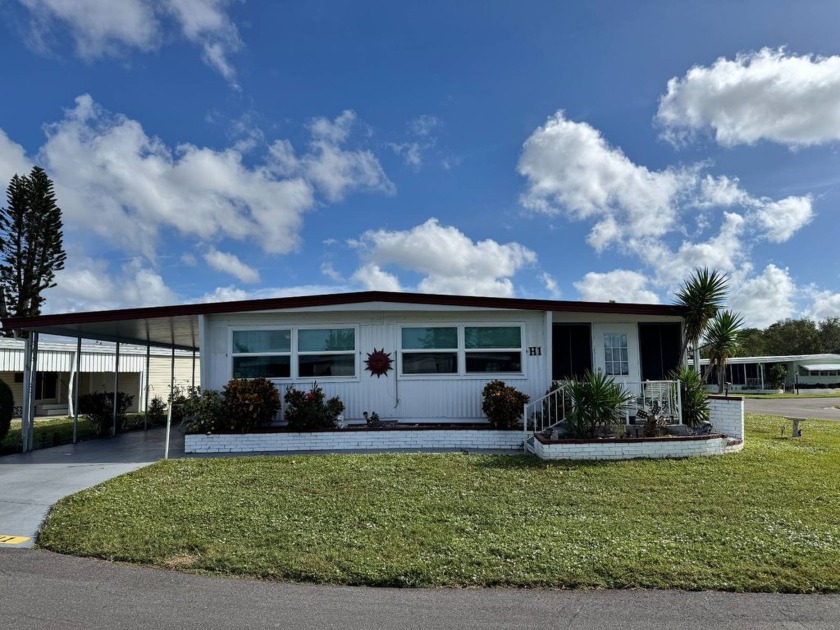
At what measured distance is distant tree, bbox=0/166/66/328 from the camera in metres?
27.5

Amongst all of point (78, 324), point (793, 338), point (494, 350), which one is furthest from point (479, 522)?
point (793, 338)

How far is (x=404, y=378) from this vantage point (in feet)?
38.1

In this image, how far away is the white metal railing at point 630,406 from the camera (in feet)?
33.7

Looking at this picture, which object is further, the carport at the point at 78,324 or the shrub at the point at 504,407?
the carport at the point at 78,324

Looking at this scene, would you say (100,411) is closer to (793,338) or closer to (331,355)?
(331,355)

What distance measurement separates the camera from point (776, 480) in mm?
7629

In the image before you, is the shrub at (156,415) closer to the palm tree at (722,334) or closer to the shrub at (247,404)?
the shrub at (247,404)

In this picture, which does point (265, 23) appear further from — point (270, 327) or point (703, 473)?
point (703, 473)

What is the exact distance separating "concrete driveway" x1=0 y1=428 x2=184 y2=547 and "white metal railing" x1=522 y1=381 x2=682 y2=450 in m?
6.56

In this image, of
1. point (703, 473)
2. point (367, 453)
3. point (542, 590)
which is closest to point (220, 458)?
point (367, 453)

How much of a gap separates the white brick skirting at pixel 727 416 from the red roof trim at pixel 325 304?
89.6 inches

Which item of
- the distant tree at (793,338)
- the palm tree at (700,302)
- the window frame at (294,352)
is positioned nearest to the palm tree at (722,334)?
the palm tree at (700,302)

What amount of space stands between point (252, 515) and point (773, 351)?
69886mm

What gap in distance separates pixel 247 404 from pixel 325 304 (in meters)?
2.39
